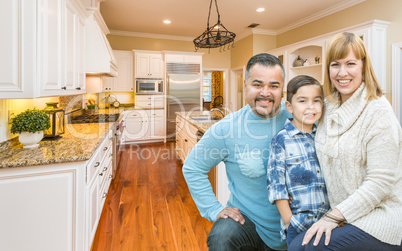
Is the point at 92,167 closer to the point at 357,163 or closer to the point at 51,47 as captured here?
the point at 51,47

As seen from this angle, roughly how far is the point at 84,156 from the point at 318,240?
1552 millimetres

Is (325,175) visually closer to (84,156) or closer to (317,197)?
(317,197)

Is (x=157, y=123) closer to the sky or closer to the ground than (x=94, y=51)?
closer to the ground

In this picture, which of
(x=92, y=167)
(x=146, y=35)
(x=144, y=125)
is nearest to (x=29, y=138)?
(x=92, y=167)

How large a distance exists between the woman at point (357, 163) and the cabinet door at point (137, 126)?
5.65 metres

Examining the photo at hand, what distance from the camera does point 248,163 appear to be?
112 centimetres

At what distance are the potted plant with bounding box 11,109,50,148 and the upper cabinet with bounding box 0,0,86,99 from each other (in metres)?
0.21

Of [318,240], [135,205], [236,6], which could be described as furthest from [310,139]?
[236,6]

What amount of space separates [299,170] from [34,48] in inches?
71.8

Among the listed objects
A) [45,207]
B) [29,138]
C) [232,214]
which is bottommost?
[45,207]

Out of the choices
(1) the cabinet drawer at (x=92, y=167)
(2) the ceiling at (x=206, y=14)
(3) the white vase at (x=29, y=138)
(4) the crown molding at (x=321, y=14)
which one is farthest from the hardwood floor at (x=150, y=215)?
(4) the crown molding at (x=321, y=14)

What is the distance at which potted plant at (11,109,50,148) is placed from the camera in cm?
172

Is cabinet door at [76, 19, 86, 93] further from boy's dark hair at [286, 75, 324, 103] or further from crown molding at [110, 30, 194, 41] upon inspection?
crown molding at [110, 30, 194, 41]

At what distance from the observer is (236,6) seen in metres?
4.44
